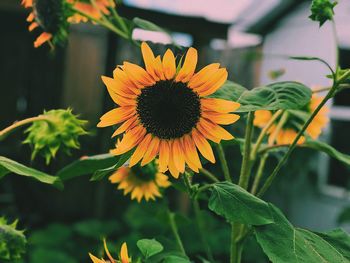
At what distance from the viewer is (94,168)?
25.6 inches

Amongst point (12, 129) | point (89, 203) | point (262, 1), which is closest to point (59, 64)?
point (89, 203)

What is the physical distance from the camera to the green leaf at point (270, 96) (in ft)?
1.76

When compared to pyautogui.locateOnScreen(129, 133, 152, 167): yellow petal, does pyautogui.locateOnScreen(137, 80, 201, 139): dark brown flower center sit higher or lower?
higher

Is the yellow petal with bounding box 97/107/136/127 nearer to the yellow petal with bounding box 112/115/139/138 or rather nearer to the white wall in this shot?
the yellow petal with bounding box 112/115/139/138

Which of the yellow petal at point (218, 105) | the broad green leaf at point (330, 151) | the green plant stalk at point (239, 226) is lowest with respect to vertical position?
the green plant stalk at point (239, 226)

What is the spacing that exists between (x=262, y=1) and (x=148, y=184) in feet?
12.1

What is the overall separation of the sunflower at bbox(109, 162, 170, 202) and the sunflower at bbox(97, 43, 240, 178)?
0.83 ft

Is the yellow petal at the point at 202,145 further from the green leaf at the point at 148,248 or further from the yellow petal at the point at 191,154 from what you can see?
the green leaf at the point at 148,248

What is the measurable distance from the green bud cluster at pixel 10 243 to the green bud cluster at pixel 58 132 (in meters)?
0.10

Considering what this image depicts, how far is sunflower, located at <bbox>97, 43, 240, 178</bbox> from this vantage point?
0.52 meters

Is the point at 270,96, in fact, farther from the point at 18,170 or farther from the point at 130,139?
the point at 18,170

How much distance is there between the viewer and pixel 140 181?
0.88 m

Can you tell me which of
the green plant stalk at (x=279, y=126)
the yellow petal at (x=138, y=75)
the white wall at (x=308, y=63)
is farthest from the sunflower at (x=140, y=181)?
the white wall at (x=308, y=63)

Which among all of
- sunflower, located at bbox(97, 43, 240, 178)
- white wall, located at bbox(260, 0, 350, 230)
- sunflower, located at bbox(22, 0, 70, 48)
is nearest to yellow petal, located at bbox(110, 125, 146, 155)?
sunflower, located at bbox(97, 43, 240, 178)
